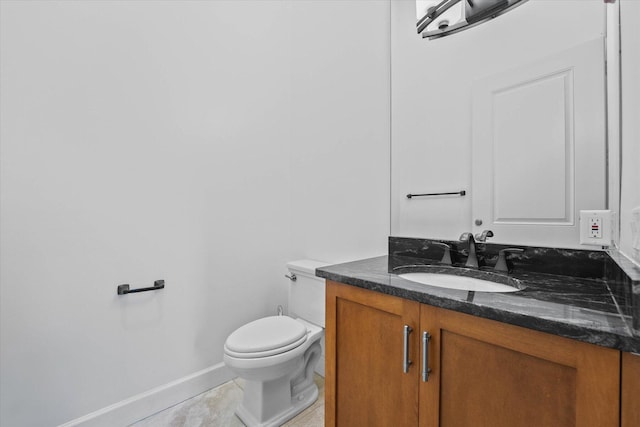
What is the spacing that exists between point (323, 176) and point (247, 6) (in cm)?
130

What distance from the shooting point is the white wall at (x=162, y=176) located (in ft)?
4.04

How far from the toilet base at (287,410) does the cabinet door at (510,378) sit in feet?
3.05

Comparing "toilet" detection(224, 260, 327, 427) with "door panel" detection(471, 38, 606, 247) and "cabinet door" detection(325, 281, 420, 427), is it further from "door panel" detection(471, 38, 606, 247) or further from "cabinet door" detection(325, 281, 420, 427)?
"door panel" detection(471, 38, 606, 247)

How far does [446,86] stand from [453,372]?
124 centimetres

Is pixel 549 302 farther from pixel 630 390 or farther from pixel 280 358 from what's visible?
pixel 280 358

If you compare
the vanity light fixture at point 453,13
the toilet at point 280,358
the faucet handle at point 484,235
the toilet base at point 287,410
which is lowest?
the toilet base at point 287,410

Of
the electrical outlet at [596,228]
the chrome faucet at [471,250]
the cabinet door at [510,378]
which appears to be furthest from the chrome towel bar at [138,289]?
the electrical outlet at [596,228]

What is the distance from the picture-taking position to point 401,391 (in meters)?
0.84

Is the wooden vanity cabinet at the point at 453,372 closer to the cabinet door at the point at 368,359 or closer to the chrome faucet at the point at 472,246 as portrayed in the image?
A: the cabinet door at the point at 368,359

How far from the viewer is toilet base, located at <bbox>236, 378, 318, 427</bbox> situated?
4.59ft

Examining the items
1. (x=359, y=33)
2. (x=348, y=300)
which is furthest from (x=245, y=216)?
(x=359, y=33)

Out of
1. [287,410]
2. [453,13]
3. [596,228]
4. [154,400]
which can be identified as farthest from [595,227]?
[154,400]

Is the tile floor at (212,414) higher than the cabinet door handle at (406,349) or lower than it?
lower

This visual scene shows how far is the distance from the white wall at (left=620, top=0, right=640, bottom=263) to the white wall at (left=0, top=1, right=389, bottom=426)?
0.93 metres
